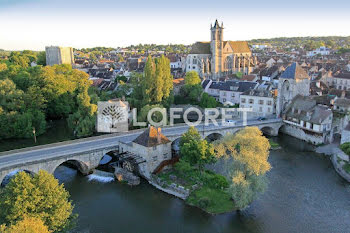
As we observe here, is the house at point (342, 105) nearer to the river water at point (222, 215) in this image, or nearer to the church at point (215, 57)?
the river water at point (222, 215)

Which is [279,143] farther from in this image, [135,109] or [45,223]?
[45,223]

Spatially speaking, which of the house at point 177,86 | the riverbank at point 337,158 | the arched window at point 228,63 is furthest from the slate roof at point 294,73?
the arched window at point 228,63

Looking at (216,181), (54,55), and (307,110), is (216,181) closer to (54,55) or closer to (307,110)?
(307,110)

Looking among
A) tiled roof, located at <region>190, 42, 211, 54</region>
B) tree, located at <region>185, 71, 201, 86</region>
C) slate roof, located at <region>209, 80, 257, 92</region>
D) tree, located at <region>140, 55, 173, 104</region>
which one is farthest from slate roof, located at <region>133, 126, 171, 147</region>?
tiled roof, located at <region>190, 42, 211, 54</region>

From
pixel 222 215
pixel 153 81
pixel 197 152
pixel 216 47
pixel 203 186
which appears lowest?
pixel 222 215

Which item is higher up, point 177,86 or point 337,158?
point 177,86

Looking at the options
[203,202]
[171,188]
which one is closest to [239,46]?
[171,188]

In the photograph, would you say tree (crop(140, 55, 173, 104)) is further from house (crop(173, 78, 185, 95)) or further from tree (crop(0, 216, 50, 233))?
tree (crop(0, 216, 50, 233))
